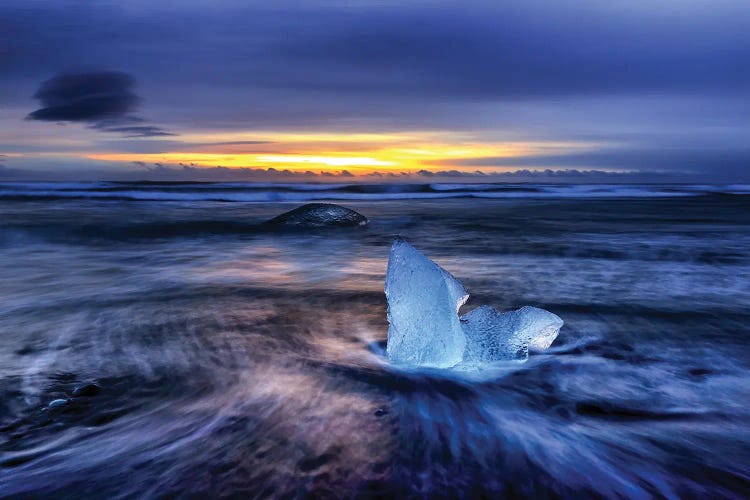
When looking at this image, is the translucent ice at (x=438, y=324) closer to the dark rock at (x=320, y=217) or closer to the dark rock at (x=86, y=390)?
the dark rock at (x=86, y=390)

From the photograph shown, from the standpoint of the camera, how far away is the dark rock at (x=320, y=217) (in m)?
11.0

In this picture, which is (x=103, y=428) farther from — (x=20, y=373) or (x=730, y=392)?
(x=730, y=392)

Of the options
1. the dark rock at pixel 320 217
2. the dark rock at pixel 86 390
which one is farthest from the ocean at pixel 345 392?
the dark rock at pixel 320 217

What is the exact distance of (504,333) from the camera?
9.87 feet

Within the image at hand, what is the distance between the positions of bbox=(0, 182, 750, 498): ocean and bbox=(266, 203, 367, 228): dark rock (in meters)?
4.58

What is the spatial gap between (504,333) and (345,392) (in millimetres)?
936

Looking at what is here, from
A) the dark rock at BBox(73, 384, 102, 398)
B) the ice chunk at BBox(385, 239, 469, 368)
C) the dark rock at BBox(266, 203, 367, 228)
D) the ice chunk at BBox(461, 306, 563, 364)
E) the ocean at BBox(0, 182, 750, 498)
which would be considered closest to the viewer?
the ocean at BBox(0, 182, 750, 498)

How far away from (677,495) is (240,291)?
4.04 m

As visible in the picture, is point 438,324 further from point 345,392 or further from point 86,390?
point 86,390

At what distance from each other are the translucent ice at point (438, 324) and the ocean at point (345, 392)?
11 cm

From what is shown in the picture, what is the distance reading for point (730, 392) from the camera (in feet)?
8.80

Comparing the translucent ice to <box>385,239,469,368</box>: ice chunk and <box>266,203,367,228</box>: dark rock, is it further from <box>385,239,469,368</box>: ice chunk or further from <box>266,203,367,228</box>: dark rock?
<box>266,203,367,228</box>: dark rock

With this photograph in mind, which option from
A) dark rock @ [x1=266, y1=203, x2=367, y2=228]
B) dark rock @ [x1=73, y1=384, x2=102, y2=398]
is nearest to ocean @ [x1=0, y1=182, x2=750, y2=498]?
dark rock @ [x1=73, y1=384, x2=102, y2=398]

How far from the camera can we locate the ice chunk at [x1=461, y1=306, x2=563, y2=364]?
2.96m
